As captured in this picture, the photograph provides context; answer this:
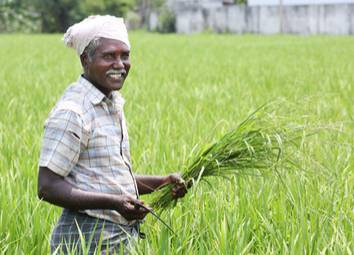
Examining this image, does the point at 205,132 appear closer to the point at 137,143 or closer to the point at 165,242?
the point at 137,143

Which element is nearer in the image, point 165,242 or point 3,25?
point 165,242

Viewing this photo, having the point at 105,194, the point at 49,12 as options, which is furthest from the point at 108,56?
the point at 49,12

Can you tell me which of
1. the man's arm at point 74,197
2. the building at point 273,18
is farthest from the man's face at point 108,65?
the building at point 273,18

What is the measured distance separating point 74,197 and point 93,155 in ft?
0.46

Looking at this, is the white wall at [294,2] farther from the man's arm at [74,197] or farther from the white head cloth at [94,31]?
the man's arm at [74,197]

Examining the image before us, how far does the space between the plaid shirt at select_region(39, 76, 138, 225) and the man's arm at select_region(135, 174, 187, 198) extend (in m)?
0.16

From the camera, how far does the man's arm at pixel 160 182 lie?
236 cm

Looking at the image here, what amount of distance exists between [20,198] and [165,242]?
871 mm

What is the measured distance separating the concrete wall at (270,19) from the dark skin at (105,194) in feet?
92.4

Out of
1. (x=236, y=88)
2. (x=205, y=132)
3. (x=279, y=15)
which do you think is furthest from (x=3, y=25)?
(x=205, y=132)

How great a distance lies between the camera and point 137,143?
403cm

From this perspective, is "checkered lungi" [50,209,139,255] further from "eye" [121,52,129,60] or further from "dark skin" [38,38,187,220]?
"eye" [121,52,129,60]

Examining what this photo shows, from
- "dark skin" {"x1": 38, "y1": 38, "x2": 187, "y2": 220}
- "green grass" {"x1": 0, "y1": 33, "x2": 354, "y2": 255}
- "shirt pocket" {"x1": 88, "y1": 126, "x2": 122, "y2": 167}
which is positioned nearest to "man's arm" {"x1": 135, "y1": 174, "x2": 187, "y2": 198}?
"dark skin" {"x1": 38, "y1": 38, "x2": 187, "y2": 220}

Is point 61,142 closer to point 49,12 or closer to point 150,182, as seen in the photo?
point 150,182
